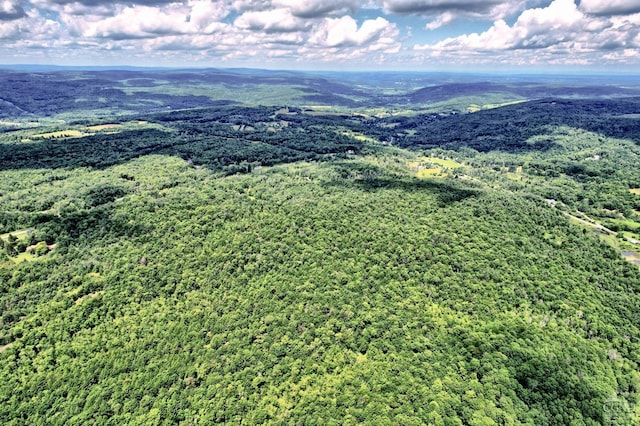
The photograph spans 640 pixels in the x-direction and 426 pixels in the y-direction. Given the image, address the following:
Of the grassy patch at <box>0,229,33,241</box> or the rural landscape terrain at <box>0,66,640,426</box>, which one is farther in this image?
the grassy patch at <box>0,229,33,241</box>

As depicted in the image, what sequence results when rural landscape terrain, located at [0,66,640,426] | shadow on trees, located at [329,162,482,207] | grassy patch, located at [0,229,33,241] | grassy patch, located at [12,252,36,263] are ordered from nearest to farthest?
rural landscape terrain, located at [0,66,640,426], grassy patch, located at [12,252,36,263], grassy patch, located at [0,229,33,241], shadow on trees, located at [329,162,482,207]

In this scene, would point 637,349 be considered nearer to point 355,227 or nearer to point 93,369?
point 355,227

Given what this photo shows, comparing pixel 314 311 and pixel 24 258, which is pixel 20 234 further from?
pixel 314 311

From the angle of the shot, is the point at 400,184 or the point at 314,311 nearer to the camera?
the point at 314,311

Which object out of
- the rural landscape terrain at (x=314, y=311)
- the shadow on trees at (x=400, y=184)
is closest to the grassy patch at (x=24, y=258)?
the rural landscape terrain at (x=314, y=311)

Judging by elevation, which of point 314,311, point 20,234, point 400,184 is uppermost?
point 400,184

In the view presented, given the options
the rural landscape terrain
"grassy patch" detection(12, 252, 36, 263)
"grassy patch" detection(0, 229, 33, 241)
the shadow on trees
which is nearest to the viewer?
the rural landscape terrain

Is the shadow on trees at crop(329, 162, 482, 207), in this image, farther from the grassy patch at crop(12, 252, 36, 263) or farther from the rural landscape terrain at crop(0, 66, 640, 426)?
the grassy patch at crop(12, 252, 36, 263)

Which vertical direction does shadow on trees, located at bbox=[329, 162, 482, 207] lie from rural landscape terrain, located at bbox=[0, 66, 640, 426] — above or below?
above

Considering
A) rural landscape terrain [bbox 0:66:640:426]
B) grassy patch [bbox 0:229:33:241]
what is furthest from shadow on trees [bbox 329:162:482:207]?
grassy patch [bbox 0:229:33:241]

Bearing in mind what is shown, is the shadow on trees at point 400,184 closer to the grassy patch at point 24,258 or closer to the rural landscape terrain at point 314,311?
the rural landscape terrain at point 314,311

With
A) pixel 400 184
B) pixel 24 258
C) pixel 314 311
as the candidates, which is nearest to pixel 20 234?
pixel 24 258
